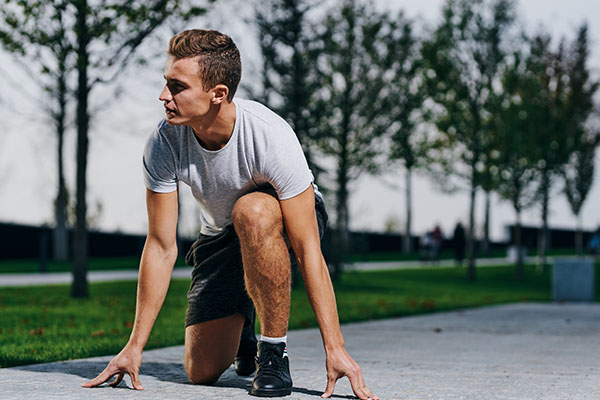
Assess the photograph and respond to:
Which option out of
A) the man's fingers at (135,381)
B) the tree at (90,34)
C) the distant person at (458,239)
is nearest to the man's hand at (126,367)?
the man's fingers at (135,381)

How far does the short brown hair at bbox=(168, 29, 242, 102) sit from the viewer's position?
136 inches

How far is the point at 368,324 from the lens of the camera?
27.7ft

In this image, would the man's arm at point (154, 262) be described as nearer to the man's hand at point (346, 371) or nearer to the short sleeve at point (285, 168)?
the short sleeve at point (285, 168)

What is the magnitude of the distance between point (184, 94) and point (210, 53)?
0.69 feet

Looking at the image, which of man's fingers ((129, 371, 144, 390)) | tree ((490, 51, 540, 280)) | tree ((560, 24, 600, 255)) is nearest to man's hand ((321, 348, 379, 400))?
man's fingers ((129, 371, 144, 390))

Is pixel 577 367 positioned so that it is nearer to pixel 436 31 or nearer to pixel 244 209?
pixel 244 209

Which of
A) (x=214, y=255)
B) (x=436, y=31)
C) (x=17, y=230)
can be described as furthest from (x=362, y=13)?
(x=214, y=255)

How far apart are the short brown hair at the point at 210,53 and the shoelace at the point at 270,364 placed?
1.20m

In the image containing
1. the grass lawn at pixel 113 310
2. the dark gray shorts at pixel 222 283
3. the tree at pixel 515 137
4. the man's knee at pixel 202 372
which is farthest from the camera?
the tree at pixel 515 137

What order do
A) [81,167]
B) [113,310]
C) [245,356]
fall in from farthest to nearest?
[81,167] → [113,310] → [245,356]

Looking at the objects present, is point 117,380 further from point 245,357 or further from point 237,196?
point 237,196

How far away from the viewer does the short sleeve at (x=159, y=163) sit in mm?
3752

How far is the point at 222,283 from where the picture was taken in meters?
4.13

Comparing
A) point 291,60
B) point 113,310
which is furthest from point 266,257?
point 291,60
